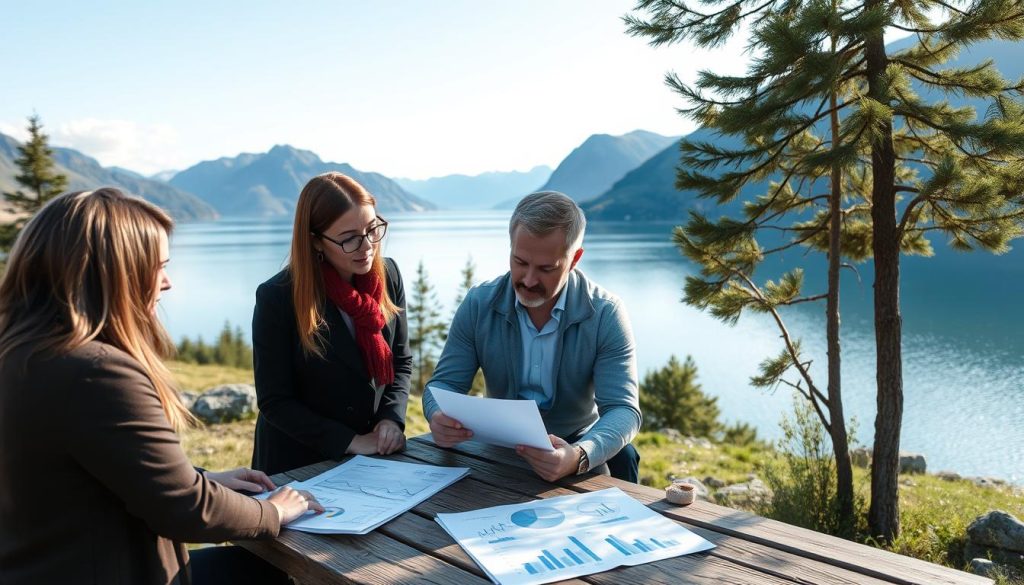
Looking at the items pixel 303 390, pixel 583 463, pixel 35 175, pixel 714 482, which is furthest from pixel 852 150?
pixel 35 175

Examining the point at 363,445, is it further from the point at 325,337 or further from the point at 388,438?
the point at 325,337

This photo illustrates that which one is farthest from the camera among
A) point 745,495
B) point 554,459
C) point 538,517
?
point 745,495

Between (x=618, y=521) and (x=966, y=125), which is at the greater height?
(x=966, y=125)

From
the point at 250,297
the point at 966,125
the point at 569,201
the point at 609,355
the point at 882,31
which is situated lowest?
the point at 250,297

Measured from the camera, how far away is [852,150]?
3.58m

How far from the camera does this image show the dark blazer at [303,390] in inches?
104

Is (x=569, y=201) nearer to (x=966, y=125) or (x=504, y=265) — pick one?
(x=966, y=125)

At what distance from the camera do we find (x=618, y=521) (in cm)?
184

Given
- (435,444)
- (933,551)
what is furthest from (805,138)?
(435,444)

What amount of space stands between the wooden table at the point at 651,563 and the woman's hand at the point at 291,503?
0.04 meters

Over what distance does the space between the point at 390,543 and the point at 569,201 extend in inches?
56.4

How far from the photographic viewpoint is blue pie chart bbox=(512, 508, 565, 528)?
182cm

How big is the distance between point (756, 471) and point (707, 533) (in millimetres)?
7709

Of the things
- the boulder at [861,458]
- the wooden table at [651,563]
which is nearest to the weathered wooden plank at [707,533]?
the wooden table at [651,563]
